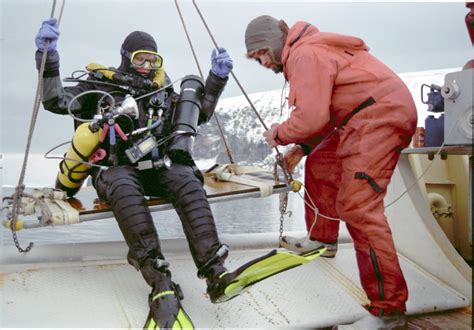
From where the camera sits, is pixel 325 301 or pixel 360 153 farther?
pixel 325 301

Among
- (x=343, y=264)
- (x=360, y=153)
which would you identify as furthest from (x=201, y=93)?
(x=343, y=264)

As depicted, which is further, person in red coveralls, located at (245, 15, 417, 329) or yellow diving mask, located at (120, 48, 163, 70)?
yellow diving mask, located at (120, 48, 163, 70)

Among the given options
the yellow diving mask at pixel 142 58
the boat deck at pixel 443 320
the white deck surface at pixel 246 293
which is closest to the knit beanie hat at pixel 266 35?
the yellow diving mask at pixel 142 58

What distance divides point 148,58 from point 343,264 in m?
1.57

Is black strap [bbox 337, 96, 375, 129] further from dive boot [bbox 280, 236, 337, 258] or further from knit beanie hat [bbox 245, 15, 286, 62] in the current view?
dive boot [bbox 280, 236, 337, 258]

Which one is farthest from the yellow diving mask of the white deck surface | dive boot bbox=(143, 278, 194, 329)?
dive boot bbox=(143, 278, 194, 329)

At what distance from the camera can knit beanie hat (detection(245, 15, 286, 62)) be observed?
2.60m

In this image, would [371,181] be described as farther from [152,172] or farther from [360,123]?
[152,172]

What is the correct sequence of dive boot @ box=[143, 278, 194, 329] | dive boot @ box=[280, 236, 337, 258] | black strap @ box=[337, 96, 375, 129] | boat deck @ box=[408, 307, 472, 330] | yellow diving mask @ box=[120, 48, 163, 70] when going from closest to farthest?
dive boot @ box=[143, 278, 194, 329] → black strap @ box=[337, 96, 375, 129] → boat deck @ box=[408, 307, 472, 330] → yellow diving mask @ box=[120, 48, 163, 70] → dive boot @ box=[280, 236, 337, 258]

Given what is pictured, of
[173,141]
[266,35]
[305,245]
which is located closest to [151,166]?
[173,141]

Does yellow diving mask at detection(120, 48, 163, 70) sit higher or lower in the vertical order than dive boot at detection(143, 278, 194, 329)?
higher

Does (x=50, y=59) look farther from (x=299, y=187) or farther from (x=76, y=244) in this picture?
(x=299, y=187)

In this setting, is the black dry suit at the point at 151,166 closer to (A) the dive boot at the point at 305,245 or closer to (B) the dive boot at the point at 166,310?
(B) the dive boot at the point at 166,310

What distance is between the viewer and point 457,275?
2.96 metres
